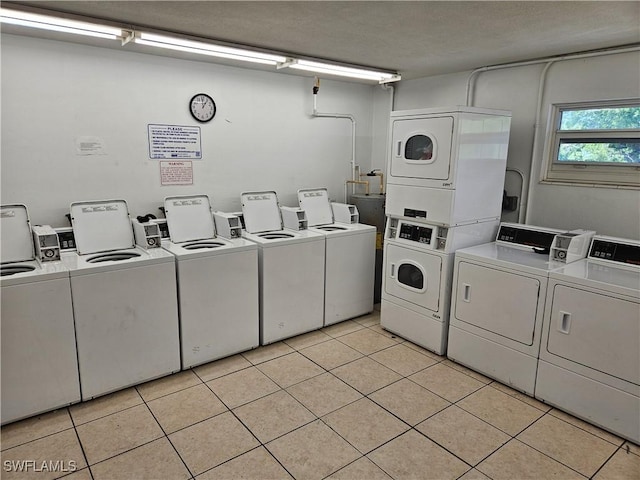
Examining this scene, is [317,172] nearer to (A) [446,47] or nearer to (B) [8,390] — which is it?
(A) [446,47]

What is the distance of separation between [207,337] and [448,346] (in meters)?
1.96

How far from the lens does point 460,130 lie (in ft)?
10.4

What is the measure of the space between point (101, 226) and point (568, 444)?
354 centimetres

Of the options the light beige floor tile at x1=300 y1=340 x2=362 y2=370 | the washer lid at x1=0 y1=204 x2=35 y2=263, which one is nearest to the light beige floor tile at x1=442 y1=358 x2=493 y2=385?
the light beige floor tile at x1=300 y1=340 x2=362 y2=370

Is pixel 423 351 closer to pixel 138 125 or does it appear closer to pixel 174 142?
pixel 174 142

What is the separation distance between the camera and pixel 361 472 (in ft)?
7.29

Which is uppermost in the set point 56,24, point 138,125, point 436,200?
point 56,24

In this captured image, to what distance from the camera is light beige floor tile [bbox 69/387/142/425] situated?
8.74 feet

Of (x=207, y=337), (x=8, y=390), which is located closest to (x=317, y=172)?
(x=207, y=337)

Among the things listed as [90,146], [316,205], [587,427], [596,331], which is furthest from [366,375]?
[90,146]

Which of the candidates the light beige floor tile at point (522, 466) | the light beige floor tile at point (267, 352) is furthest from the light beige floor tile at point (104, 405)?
the light beige floor tile at point (522, 466)

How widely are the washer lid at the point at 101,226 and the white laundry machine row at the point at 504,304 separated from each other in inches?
105

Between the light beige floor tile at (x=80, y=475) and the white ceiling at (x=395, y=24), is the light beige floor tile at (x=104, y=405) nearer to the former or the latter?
the light beige floor tile at (x=80, y=475)

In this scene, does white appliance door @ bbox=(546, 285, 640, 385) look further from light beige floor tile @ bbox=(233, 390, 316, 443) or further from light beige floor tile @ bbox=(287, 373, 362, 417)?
light beige floor tile @ bbox=(233, 390, 316, 443)
